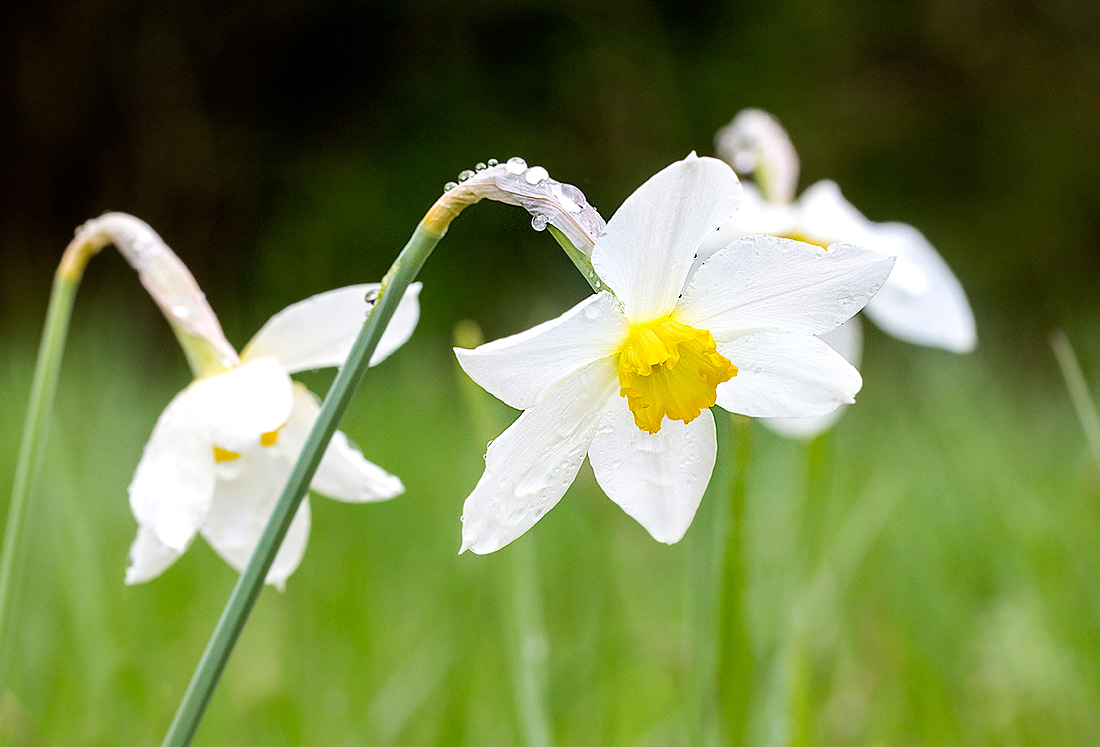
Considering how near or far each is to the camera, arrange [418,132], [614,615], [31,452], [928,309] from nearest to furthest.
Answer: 1. [31,452]
2. [928,309]
3. [614,615]
4. [418,132]

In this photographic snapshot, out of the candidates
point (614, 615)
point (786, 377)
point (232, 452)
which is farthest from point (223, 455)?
point (614, 615)

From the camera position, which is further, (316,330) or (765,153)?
(765,153)

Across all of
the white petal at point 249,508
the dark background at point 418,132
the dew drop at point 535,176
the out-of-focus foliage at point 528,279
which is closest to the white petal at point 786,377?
the dew drop at point 535,176

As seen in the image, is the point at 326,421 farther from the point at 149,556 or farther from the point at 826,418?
the point at 826,418

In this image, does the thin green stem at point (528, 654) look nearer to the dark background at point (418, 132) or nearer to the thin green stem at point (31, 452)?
the thin green stem at point (31, 452)

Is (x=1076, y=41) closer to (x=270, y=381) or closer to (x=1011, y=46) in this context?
(x=1011, y=46)
